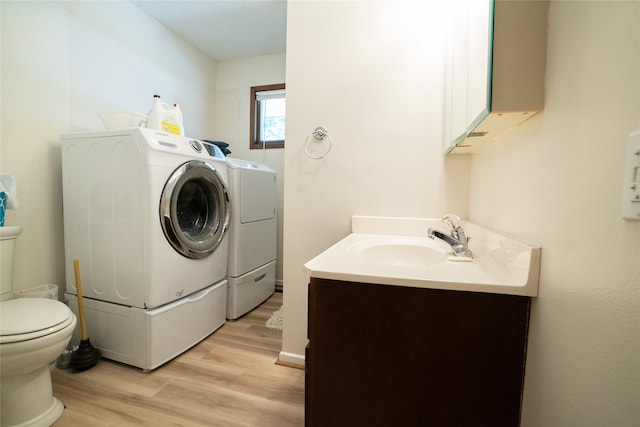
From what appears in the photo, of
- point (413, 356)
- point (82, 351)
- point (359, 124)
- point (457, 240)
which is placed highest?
point (359, 124)

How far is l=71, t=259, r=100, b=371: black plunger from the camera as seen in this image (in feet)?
4.81

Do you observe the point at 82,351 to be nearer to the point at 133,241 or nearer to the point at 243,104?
the point at 133,241

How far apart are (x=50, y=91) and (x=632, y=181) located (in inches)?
99.8

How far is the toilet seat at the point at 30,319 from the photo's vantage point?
103cm

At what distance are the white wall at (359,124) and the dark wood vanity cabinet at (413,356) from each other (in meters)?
0.81

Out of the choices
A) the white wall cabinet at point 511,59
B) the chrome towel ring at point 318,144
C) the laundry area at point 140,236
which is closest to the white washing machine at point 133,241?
the laundry area at point 140,236

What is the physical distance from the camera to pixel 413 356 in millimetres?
666

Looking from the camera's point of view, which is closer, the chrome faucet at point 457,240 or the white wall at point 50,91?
the chrome faucet at point 457,240

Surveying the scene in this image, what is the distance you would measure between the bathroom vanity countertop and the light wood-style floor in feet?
2.82

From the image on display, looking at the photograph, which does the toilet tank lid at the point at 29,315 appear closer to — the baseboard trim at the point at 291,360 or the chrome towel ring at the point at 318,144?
the baseboard trim at the point at 291,360

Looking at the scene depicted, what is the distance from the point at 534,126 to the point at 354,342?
0.75 m

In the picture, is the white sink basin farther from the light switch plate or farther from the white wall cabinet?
the light switch plate

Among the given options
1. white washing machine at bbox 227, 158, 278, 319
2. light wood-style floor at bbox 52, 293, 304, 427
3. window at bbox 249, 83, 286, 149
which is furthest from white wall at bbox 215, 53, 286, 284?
light wood-style floor at bbox 52, 293, 304, 427

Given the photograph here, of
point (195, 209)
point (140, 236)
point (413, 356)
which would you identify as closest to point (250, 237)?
point (195, 209)
